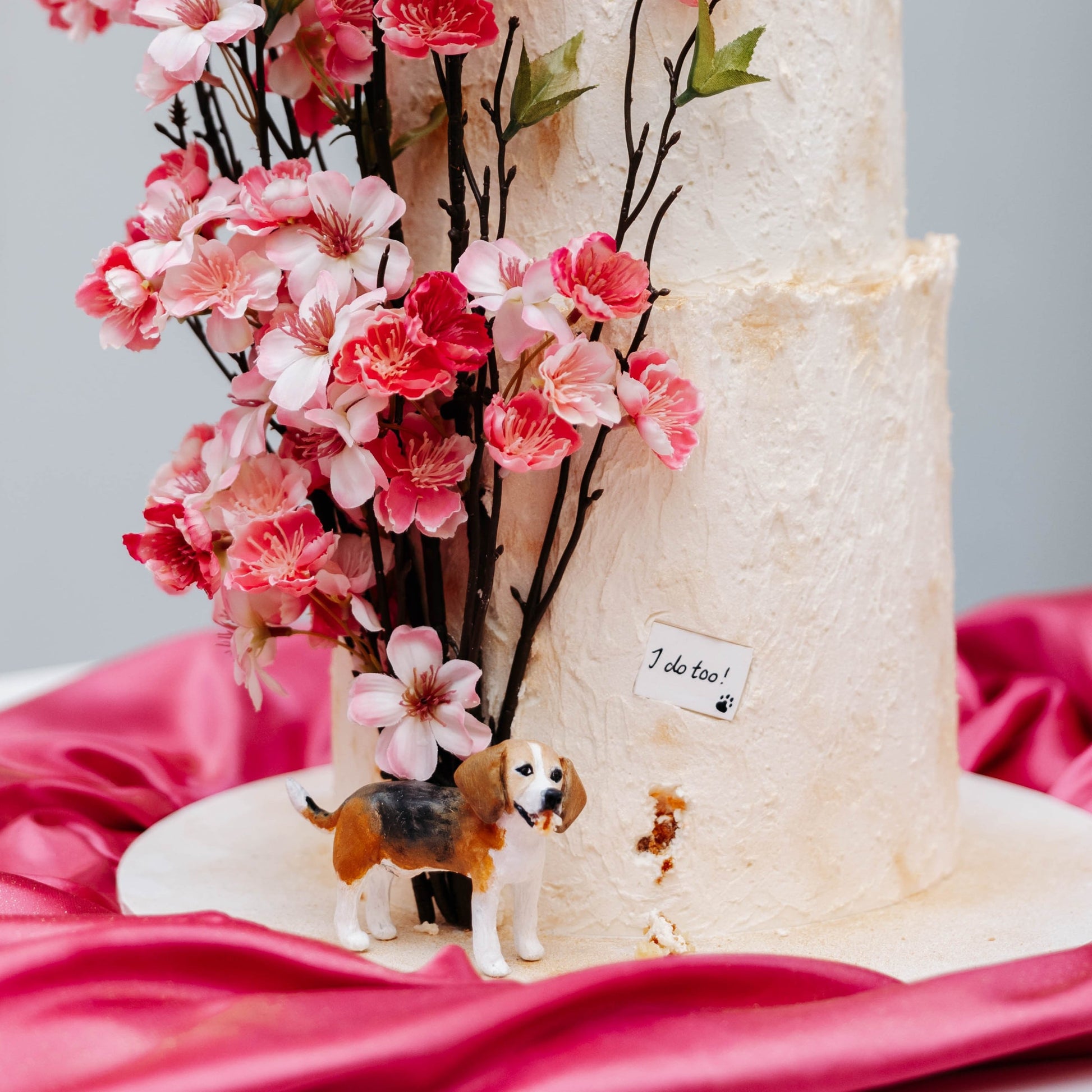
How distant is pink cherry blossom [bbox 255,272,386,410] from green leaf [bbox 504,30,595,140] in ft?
0.52

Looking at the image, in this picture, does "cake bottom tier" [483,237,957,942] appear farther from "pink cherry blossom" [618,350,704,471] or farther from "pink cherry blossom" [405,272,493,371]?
"pink cherry blossom" [405,272,493,371]

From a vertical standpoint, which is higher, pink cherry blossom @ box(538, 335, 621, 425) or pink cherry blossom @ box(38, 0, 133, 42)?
pink cherry blossom @ box(38, 0, 133, 42)

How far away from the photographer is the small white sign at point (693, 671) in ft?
3.51

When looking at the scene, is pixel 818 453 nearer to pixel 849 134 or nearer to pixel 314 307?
pixel 849 134

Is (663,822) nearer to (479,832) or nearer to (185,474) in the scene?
(479,832)

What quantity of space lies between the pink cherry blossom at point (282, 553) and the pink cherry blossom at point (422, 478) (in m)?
0.05

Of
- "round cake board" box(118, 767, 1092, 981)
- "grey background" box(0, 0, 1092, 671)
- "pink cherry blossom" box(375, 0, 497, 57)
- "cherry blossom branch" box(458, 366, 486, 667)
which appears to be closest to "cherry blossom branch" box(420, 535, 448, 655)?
"cherry blossom branch" box(458, 366, 486, 667)

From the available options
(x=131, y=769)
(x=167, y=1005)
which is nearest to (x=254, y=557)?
(x=167, y=1005)

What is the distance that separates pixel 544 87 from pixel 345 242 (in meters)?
0.17

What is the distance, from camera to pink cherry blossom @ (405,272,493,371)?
2.98 feet

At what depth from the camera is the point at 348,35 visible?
3.12ft

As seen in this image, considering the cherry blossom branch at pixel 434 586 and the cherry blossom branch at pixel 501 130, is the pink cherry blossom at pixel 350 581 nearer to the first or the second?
the cherry blossom branch at pixel 434 586

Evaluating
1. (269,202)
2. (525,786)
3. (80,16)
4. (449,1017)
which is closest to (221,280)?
(269,202)

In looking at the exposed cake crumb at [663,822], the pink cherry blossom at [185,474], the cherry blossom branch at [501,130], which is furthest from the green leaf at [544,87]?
the exposed cake crumb at [663,822]
